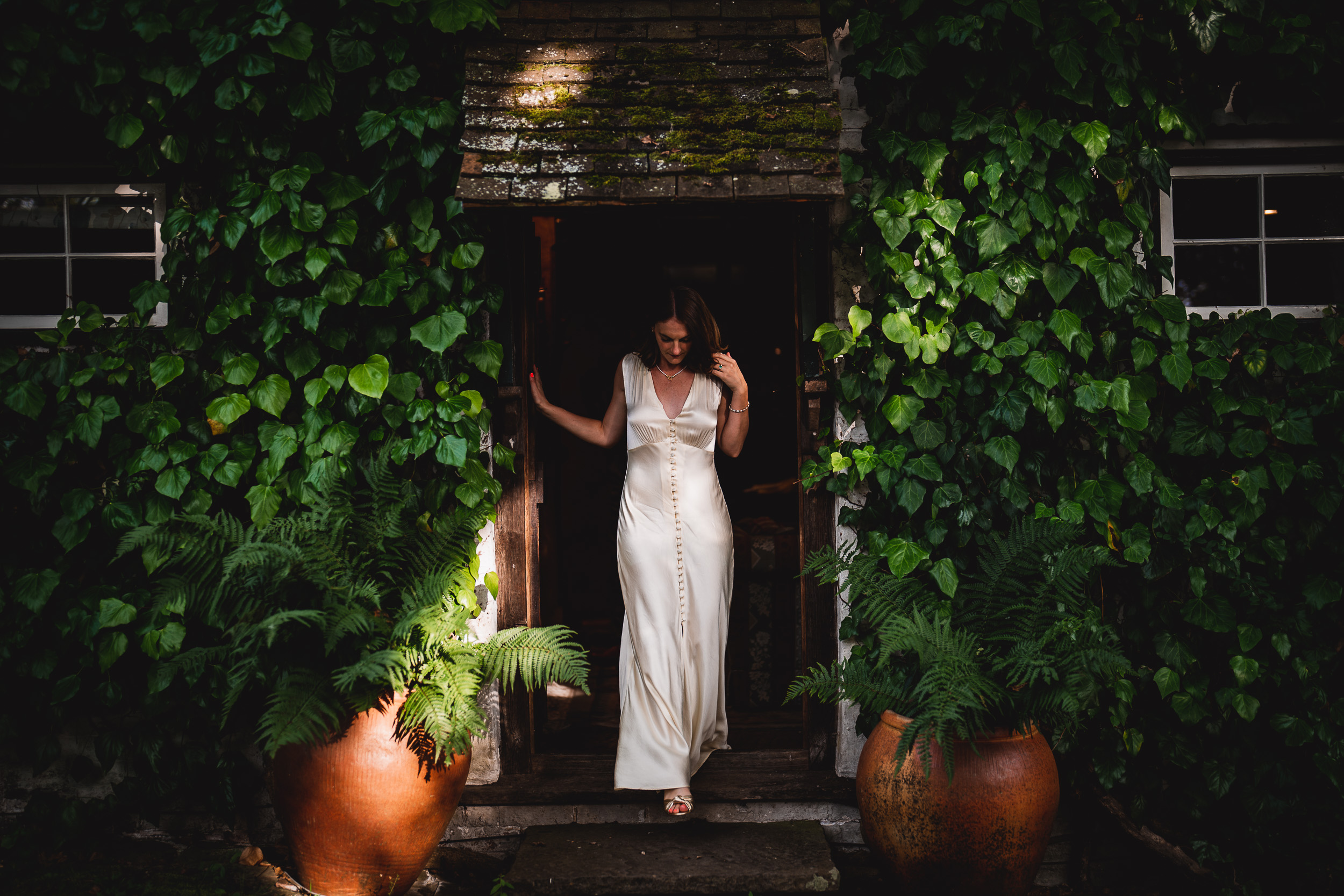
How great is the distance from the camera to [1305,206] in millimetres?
4125

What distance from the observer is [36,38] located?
369cm

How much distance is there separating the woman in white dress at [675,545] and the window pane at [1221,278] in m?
2.15

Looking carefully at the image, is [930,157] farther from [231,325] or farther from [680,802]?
[231,325]

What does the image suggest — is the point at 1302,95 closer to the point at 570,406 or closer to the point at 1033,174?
the point at 1033,174

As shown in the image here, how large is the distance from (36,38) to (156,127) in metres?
0.56

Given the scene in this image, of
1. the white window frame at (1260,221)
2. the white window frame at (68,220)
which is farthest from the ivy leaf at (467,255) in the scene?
the white window frame at (1260,221)

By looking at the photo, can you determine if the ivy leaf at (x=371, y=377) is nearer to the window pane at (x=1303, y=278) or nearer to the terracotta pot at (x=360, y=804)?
the terracotta pot at (x=360, y=804)

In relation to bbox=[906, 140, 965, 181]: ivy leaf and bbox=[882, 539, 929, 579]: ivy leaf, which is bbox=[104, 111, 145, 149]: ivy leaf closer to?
bbox=[906, 140, 965, 181]: ivy leaf

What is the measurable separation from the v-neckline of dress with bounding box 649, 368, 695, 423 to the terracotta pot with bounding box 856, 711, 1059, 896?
1628 mm

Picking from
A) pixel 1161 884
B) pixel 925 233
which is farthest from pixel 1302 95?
pixel 1161 884

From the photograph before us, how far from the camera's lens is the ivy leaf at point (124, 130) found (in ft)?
12.1

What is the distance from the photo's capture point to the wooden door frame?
3939 millimetres

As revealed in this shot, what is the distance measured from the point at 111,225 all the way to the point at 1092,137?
14.6 ft

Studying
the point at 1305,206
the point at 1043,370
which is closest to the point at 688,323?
the point at 1043,370
